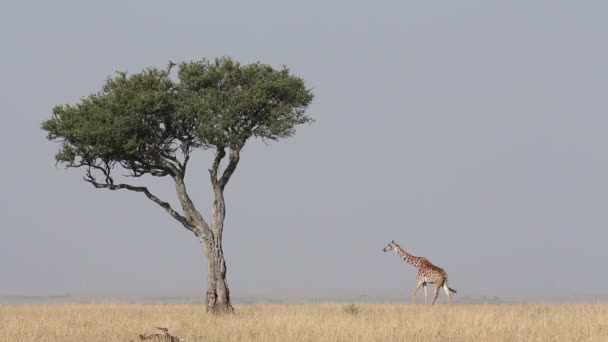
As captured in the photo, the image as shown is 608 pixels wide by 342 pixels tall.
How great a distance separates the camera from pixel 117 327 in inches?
997

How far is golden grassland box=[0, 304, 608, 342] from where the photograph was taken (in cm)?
2175

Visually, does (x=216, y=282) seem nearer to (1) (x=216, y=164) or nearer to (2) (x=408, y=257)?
(1) (x=216, y=164)

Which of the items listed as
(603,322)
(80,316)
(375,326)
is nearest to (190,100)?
(80,316)

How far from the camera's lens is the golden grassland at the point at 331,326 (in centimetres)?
2175

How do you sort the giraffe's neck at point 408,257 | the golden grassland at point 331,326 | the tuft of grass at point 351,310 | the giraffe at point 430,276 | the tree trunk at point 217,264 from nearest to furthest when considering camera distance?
the golden grassland at point 331,326 < the tuft of grass at point 351,310 < the tree trunk at point 217,264 < the giraffe at point 430,276 < the giraffe's neck at point 408,257

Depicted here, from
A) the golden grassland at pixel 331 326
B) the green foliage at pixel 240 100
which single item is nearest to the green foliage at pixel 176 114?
the green foliage at pixel 240 100

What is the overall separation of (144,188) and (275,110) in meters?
6.10

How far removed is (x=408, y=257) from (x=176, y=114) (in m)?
12.5

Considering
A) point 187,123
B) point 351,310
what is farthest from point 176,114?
point 351,310

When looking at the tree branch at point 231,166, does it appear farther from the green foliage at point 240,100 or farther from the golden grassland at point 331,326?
the golden grassland at point 331,326

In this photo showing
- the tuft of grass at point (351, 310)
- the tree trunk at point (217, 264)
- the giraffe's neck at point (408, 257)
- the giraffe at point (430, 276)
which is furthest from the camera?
the giraffe's neck at point (408, 257)

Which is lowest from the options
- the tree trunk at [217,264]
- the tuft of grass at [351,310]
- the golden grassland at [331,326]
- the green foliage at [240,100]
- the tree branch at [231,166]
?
the golden grassland at [331,326]

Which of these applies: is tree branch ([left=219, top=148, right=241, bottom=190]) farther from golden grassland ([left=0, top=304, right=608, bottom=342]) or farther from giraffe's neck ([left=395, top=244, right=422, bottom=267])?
giraffe's neck ([left=395, top=244, right=422, bottom=267])

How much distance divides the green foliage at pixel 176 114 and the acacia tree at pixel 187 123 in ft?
0.12
